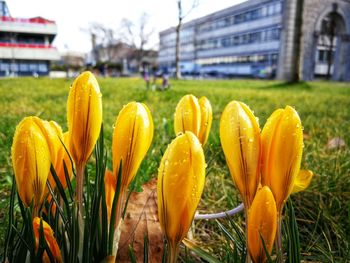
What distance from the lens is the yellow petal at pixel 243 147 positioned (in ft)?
1.53

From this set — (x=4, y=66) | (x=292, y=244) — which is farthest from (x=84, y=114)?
(x=4, y=66)

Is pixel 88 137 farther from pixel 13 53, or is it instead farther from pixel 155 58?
pixel 155 58

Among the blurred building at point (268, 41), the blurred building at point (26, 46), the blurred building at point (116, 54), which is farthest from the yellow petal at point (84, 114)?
the blurred building at point (116, 54)

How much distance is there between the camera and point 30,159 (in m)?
0.47

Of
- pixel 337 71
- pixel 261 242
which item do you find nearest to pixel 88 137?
pixel 261 242

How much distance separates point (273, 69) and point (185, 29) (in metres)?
27.2

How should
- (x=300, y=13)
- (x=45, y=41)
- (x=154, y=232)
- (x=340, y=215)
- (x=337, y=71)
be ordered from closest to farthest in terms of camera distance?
(x=154, y=232)
(x=340, y=215)
(x=300, y=13)
(x=337, y=71)
(x=45, y=41)

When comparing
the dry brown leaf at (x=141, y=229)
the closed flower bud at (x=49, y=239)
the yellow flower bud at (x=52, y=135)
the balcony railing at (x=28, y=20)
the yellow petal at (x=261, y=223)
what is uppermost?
the balcony railing at (x=28, y=20)

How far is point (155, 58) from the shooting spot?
70625mm

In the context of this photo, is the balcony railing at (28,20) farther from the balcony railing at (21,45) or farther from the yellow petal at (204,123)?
the yellow petal at (204,123)

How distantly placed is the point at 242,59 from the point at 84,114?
165 feet

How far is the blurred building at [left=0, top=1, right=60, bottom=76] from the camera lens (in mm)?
37625

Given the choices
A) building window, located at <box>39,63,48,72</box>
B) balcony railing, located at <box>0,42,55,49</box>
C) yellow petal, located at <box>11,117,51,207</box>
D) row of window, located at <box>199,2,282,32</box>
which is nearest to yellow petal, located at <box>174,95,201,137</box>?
yellow petal, located at <box>11,117,51,207</box>

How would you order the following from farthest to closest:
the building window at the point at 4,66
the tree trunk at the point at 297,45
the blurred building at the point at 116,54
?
the blurred building at the point at 116,54
the building window at the point at 4,66
the tree trunk at the point at 297,45
